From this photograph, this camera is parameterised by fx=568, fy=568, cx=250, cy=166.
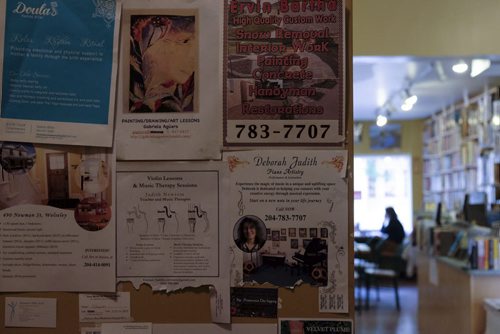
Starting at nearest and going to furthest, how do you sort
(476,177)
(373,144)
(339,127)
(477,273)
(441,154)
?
(339,127), (477,273), (476,177), (441,154), (373,144)

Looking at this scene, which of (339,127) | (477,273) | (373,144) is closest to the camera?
(339,127)

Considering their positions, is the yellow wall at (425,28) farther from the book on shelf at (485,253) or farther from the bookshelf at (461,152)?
the bookshelf at (461,152)

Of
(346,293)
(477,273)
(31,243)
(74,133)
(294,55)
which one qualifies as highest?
(294,55)

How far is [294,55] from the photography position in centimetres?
130

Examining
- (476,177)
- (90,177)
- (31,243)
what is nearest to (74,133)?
(90,177)

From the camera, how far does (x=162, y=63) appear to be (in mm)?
1320

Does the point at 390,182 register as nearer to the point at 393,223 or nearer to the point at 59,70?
the point at 393,223

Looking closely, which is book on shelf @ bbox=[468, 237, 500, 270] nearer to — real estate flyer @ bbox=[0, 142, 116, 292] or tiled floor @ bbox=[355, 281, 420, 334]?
tiled floor @ bbox=[355, 281, 420, 334]

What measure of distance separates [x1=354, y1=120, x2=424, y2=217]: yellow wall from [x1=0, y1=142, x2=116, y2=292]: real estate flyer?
927 centimetres

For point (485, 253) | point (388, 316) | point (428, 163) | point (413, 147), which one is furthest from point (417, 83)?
point (413, 147)

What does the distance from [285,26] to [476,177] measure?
6.59 m

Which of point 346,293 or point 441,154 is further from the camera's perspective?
point 441,154

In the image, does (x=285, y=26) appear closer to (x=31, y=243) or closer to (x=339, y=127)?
(x=339, y=127)

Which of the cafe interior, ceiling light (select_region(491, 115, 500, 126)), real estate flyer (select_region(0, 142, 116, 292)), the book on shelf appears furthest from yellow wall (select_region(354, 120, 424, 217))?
real estate flyer (select_region(0, 142, 116, 292))
